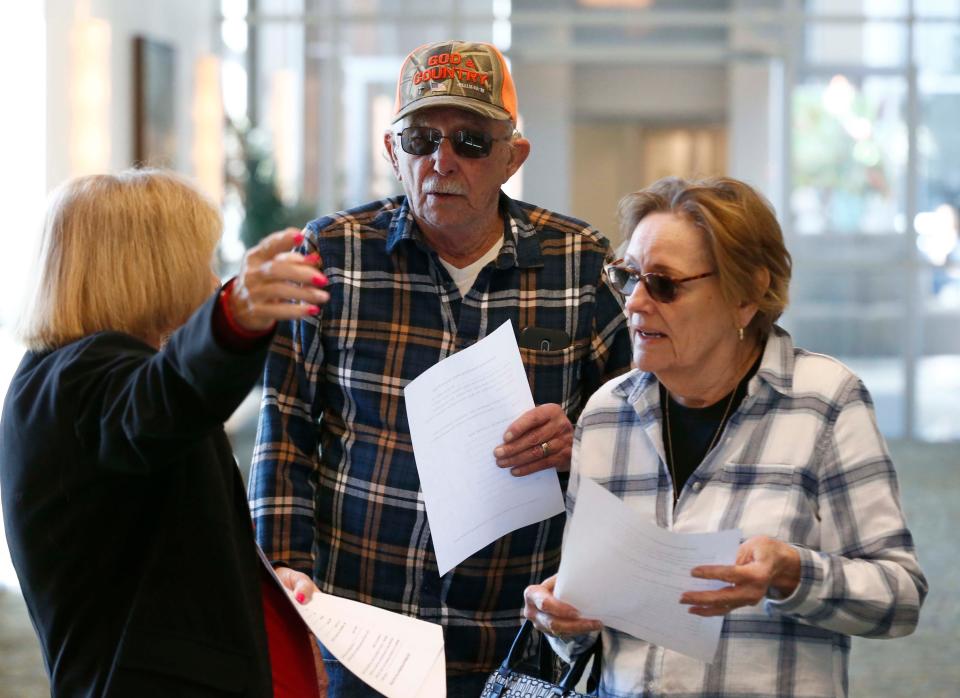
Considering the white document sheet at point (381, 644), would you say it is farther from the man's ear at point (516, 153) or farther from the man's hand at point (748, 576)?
the man's ear at point (516, 153)

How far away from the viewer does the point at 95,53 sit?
8.31 metres

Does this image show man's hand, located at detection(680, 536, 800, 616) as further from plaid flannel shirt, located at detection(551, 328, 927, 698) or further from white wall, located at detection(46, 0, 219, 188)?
white wall, located at detection(46, 0, 219, 188)

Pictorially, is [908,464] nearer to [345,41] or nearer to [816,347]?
[816,347]

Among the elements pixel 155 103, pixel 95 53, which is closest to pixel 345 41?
pixel 155 103

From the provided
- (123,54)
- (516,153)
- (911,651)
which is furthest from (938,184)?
(516,153)

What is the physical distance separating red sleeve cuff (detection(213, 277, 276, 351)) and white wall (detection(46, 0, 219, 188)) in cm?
689

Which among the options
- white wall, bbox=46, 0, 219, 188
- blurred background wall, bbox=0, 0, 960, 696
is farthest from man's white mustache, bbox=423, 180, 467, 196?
blurred background wall, bbox=0, 0, 960, 696

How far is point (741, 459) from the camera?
6.20 ft

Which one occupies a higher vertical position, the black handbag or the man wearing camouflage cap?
the man wearing camouflage cap

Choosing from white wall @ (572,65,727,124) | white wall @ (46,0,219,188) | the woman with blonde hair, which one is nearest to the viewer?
the woman with blonde hair

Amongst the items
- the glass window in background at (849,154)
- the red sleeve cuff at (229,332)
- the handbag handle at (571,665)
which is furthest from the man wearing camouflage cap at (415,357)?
the glass window in background at (849,154)

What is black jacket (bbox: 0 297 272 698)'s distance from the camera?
1.58m

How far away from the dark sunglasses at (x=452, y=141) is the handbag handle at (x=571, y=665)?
87 centimetres

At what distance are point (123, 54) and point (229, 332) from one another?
8.27m
